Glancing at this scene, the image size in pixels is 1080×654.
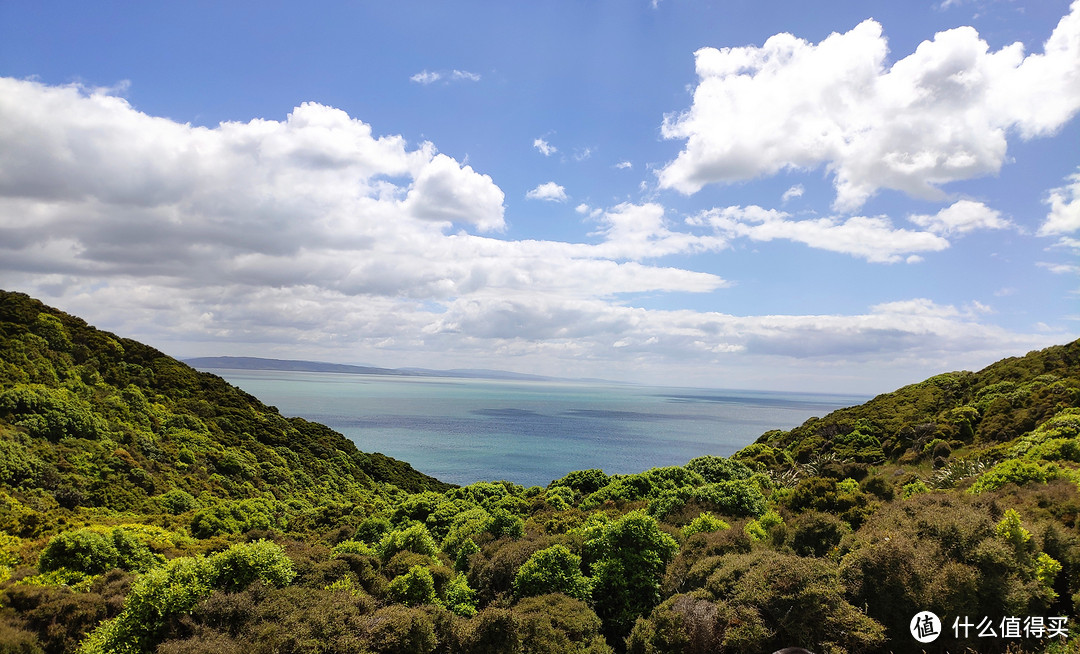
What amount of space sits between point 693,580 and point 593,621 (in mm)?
3315

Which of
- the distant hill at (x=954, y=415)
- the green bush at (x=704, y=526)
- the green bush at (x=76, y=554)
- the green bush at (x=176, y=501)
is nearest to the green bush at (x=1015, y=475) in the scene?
the distant hill at (x=954, y=415)

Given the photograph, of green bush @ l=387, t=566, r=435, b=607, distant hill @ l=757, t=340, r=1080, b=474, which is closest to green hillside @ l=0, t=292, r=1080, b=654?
green bush @ l=387, t=566, r=435, b=607

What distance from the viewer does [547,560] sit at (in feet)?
48.8

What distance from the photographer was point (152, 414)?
4091cm

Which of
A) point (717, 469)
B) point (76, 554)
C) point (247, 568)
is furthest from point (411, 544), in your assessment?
point (717, 469)

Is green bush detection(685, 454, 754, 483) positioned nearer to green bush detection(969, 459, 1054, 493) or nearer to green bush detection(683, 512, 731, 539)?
green bush detection(683, 512, 731, 539)

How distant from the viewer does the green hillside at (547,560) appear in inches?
434

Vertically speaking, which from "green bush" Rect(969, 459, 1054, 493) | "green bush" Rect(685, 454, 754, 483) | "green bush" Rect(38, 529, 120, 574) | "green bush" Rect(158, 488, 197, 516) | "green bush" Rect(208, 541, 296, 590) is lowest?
"green bush" Rect(158, 488, 197, 516)

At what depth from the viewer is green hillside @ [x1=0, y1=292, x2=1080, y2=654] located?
11023 mm

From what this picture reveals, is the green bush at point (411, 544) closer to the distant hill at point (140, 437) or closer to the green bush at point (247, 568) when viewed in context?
the green bush at point (247, 568)

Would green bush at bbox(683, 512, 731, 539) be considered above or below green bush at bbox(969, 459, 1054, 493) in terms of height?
below

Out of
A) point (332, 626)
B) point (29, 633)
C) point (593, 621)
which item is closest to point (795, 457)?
point (593, 621)

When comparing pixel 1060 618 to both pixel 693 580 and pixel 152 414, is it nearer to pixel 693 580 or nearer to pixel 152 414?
pixel 693 580

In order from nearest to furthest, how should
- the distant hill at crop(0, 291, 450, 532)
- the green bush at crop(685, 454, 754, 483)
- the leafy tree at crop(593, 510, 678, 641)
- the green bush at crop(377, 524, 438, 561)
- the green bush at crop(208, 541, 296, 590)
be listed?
the green bush at crop(208, 541, 296, 590) → the leafy tree at crop(593, 510, 678, 641) → the green bush at crop(377, 524, 438, 561) → the distant hill at crop(0, 291, 450, 532) → the green bush at crop(685, 454, 754, 483)
